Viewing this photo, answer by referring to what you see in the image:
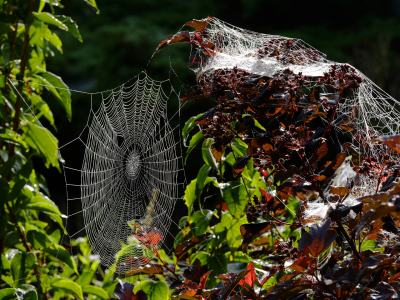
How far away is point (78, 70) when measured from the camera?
30.0 ft

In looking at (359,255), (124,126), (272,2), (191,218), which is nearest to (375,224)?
(359,255)

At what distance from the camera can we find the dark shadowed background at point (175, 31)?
27.8ft

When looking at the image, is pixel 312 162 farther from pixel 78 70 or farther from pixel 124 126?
pixel 78 70

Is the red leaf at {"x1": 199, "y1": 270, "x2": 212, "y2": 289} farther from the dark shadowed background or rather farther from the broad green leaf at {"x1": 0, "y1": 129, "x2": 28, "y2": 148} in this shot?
the dark shadowed background

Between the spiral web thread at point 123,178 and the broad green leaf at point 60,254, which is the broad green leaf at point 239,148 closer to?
the spiral web thread at point 123,178

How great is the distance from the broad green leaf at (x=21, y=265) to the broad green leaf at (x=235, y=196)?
0.70 meters

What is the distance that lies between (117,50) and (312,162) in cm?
863

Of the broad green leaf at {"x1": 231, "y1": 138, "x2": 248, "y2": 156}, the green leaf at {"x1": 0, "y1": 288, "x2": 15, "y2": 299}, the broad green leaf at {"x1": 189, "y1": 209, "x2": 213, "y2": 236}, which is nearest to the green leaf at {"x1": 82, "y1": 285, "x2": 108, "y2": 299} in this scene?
the green leaf at {"x1": 0, "y1": 288, "x2": 15, "y2": 299}

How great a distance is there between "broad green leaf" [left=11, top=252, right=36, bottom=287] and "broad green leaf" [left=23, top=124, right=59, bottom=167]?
339 millimetres

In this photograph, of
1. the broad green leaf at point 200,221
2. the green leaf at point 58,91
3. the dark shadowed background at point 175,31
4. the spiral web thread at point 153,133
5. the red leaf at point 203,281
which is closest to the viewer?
the red leaf at point 203,281

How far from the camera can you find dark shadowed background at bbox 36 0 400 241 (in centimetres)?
847

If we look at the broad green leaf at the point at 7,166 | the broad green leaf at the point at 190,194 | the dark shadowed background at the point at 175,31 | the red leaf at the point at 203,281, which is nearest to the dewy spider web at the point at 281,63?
the broad green leaf at the point at 190,194

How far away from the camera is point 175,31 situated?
8.84 metres

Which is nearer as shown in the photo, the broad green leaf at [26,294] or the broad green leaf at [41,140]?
the broad green leaf at [26,294]
